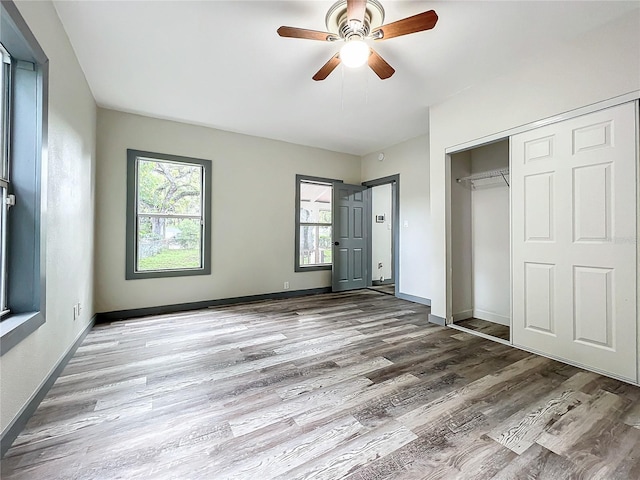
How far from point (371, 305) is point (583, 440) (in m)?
3.00

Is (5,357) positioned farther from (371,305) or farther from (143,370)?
(371,305)

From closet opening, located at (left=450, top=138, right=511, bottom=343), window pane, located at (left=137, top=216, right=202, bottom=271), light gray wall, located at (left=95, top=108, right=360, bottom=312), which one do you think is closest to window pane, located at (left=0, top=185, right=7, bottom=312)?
light gray wall, located at (left=95, top=108, right=360, bottom=312)

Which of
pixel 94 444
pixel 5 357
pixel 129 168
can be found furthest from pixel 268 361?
pixel 129 168

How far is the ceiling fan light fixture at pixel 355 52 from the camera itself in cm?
205

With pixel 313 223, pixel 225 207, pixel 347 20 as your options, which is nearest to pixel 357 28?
pixel 347 20

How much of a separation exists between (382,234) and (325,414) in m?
5.22

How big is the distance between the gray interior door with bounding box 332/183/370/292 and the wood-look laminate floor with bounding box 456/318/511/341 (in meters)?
2.32

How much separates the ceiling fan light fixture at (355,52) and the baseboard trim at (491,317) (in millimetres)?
3396

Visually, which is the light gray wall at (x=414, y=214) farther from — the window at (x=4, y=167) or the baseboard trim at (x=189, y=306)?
the window at (x=4, y=167)

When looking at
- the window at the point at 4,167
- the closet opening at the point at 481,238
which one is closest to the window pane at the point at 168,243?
the window at the point at 4,167

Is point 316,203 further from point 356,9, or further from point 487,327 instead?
point 356,9

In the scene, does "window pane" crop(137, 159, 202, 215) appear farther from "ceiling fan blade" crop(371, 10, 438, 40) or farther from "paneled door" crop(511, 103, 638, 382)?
"paneled door" crop(511, 103, 638, 382)

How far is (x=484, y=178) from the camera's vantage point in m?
3.59

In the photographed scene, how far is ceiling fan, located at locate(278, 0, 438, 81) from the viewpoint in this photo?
187 cm
